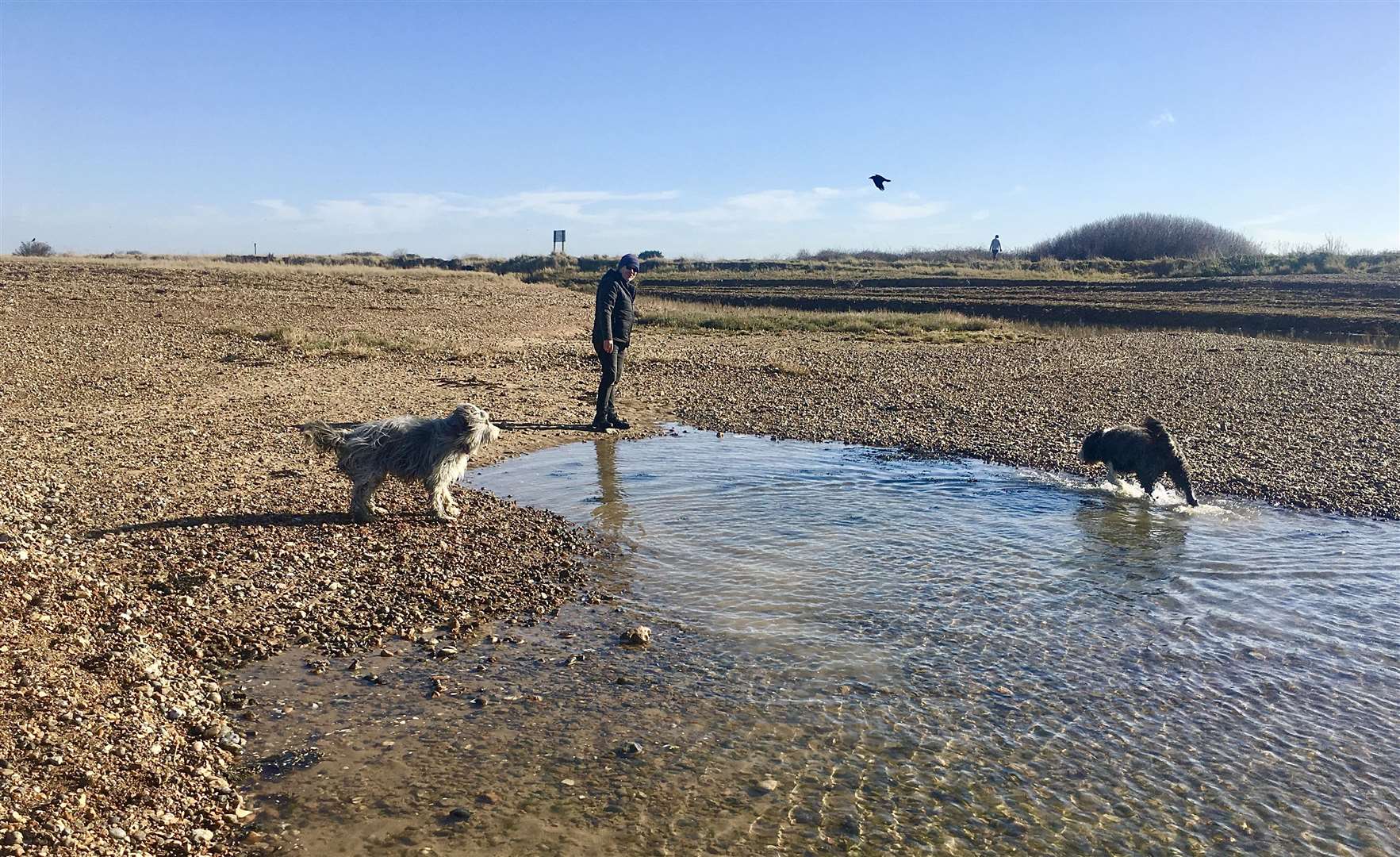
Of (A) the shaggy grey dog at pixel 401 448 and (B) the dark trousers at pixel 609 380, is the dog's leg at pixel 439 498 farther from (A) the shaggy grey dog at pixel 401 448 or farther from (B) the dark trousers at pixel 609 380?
(B) the dark trousers at pixel 609 380

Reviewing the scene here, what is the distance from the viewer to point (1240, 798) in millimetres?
4656

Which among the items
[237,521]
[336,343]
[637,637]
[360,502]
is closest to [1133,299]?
[336,343]

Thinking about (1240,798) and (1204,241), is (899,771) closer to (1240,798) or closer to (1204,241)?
(1240,798)

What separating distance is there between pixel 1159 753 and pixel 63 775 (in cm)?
495

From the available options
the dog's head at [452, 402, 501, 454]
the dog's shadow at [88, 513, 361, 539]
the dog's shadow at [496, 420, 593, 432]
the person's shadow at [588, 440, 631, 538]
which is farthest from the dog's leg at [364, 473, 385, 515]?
the dog's shadow at [496, 420, 593, 432]

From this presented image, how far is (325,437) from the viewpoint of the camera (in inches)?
325

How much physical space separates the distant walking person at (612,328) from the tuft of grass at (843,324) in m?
14.3

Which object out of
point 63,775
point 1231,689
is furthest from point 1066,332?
point 63,775

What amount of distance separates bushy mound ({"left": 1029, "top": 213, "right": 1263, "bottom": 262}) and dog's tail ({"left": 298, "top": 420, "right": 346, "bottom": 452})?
74261 millimetres

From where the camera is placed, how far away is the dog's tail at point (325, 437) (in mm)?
8219

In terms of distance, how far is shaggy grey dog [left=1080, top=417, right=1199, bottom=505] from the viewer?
9.72 meters

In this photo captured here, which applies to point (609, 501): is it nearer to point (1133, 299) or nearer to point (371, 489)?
point (371, 489)

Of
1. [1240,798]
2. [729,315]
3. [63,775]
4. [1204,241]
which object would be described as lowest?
[1240,798]

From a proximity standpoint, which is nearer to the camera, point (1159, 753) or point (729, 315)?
point (1159, 753)
